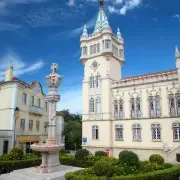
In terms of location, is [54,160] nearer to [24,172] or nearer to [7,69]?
[24,172]

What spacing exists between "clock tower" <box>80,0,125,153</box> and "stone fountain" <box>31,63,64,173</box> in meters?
16.4

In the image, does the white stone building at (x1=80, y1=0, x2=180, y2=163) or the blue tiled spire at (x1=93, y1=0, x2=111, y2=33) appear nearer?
the white stone building at (x1=80, y1=0, x2=180, y2=163)

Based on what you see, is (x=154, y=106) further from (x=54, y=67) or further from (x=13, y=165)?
(x=13, y=165)

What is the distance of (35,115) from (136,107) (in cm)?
1657

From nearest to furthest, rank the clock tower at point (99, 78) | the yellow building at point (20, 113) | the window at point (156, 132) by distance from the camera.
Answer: the window at point (156, 132)
the yellow building at point (20, 113)
the clock tower at point (99, 78)

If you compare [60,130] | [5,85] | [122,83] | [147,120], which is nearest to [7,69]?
[5,85]

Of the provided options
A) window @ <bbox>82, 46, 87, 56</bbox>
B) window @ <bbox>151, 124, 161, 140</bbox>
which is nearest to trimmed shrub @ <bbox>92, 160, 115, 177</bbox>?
window @ <bbox>151, 124, 161, 140</bbox>

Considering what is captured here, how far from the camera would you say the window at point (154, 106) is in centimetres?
3014

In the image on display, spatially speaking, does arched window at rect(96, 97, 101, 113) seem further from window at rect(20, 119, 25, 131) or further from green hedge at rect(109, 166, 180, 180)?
green hedge at rect(109, 166, 180, 180)

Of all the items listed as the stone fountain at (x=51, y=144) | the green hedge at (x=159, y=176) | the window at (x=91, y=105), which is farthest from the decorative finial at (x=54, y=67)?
the window at (x=91, y=105)

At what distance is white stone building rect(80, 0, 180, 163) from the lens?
29.1 metres

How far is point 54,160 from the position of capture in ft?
55.1

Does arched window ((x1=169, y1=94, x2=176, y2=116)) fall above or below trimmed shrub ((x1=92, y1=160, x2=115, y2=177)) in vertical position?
above

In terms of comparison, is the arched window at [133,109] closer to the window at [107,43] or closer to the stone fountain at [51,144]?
the window at [107,43]
